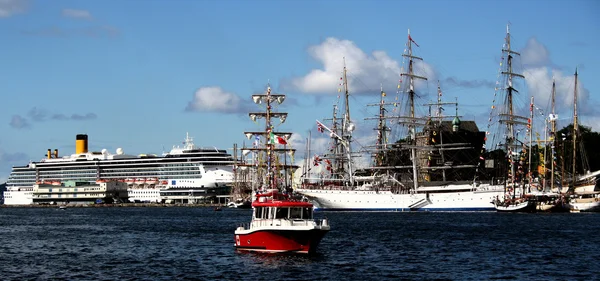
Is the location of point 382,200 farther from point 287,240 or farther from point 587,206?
point 287,240

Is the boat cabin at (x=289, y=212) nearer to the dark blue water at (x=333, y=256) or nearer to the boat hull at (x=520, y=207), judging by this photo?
the dark blue water at (x=333, y=256)

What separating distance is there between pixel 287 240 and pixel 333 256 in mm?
5282

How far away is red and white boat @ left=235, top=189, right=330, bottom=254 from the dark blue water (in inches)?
34.7

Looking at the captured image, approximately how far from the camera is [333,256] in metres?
60.7

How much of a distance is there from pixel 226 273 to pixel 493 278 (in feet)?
51.7

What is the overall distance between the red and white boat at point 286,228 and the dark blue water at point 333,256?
88 cm

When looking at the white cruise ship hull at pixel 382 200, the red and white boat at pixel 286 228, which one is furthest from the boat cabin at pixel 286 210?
the white cruise ship hull at pixel 382 200

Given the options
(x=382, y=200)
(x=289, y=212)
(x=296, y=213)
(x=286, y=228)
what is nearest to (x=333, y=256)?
(x=296, y=213)

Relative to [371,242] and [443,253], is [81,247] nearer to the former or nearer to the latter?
[371,242]

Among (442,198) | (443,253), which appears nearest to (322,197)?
(442,198)

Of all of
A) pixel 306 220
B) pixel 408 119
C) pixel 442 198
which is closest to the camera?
pixel 306 220

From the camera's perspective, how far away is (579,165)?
181250 millimetres

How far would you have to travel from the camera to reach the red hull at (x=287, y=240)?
56.5 metres

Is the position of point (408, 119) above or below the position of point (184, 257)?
above
